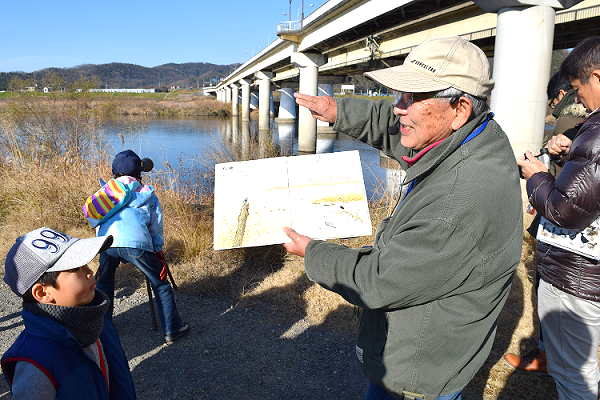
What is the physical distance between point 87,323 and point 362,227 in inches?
90.6

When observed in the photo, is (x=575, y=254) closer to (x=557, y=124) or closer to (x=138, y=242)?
(x=557, y=124)

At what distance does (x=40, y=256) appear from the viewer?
5.63ft

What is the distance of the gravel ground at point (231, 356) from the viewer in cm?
325

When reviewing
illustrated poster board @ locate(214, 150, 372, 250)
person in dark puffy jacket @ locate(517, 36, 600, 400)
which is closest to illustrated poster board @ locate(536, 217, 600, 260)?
person in dark puffy jacket @ locate(517, 36, 600, 400)

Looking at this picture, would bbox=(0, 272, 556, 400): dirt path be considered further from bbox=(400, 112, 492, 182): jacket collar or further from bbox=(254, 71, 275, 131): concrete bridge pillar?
bbox=(254, 71, 275, 131): concrete bridge pillar

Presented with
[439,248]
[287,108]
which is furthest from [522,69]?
[287,108]

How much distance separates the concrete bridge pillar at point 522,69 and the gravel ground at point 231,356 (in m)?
6.29

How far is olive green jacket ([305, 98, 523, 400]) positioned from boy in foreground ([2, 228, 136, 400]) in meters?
1.03

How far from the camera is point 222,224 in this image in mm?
3438

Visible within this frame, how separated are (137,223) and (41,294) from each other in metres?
1.95

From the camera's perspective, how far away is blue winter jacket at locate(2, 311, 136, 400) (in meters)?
1.56

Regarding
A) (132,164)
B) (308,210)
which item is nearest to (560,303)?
(308,210)

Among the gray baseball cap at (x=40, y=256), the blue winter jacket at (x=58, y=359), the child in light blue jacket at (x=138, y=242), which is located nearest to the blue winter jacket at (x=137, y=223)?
the child in light blue jacket at (x=138, y=242)

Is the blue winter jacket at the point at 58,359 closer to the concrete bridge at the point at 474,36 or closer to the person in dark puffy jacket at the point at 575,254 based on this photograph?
the person in dark puffy jacket at the point at 575,254
